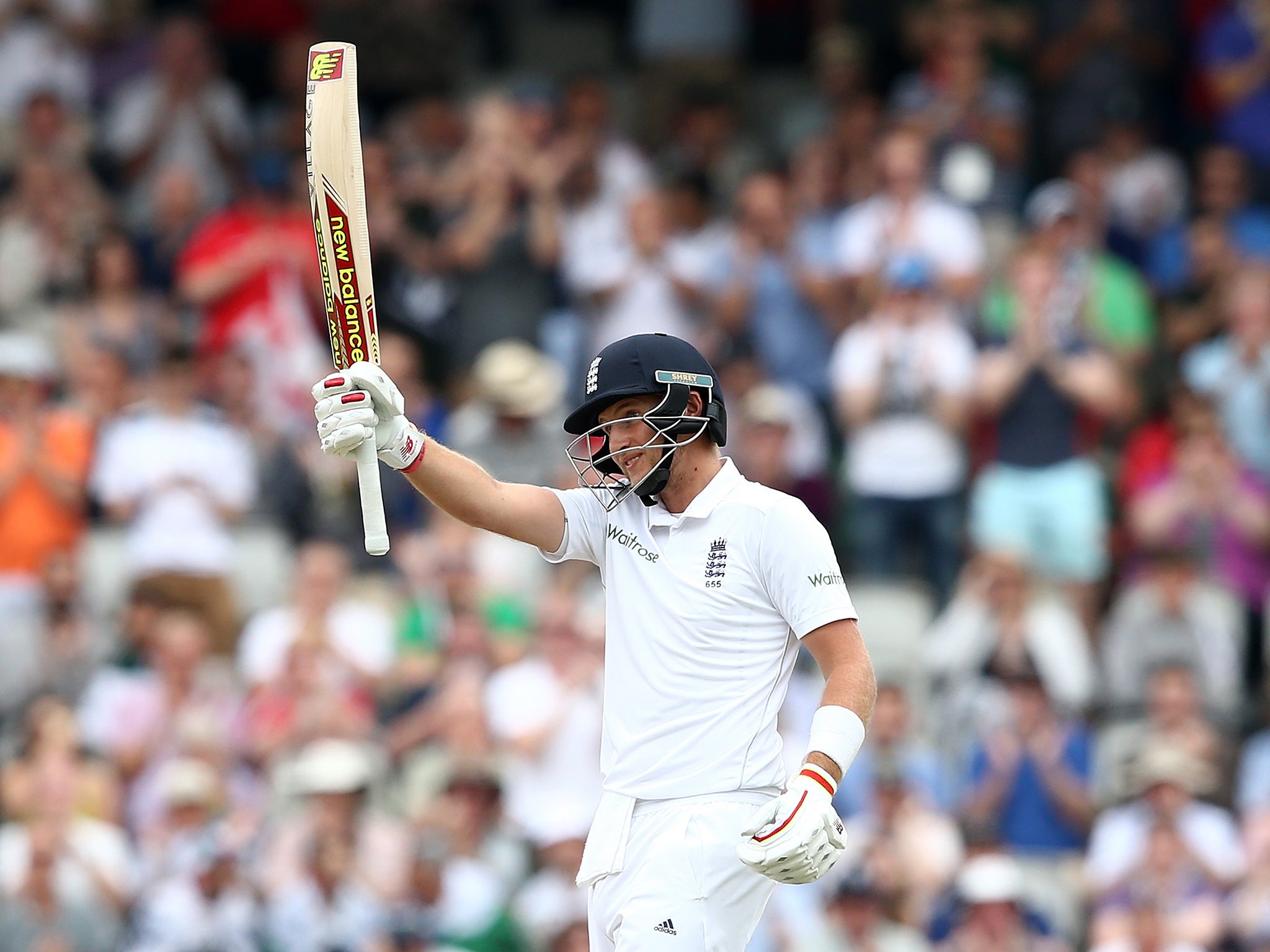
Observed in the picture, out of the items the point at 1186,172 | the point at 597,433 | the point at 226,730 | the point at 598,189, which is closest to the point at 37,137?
the point at 598,189

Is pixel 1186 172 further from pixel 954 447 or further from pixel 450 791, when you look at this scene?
pixel 450 791

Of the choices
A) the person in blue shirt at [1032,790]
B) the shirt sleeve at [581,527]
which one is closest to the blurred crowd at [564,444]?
the person in blue shirt at [1032,790]

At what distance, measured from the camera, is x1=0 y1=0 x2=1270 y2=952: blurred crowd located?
1121 cm

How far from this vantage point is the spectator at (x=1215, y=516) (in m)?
12.7

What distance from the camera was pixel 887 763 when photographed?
11.5m

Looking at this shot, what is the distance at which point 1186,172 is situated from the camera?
15.5 m

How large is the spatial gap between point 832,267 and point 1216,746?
4.19 metres

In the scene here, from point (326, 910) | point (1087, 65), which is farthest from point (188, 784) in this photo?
point (1087, 65)

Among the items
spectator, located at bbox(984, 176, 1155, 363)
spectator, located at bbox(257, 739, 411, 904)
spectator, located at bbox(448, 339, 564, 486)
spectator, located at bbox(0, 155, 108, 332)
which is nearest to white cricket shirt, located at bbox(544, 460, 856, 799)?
spectator, located at bbox(257, 739, 411, 904)

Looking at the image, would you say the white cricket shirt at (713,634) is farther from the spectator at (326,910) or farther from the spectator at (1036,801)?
the spectator at (1036,801)

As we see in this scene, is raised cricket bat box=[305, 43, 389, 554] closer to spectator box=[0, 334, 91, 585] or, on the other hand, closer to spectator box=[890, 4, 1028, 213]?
spectator box=[0, 334, 91, 585]

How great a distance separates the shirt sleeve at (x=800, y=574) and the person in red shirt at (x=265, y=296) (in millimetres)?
7646

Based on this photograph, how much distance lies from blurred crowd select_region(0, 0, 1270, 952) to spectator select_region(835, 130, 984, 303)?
0.09 ft

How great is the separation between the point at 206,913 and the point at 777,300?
5615 millimetres
